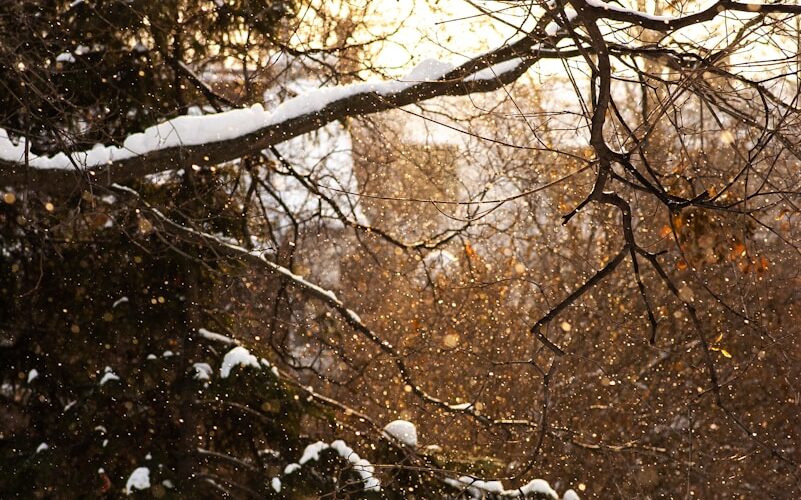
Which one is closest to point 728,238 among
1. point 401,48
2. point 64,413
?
point 401,48

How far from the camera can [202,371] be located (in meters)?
6.48

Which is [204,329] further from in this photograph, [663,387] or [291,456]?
[663,387]

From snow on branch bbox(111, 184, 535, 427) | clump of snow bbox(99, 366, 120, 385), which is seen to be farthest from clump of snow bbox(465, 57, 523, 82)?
clump of snow bbox(99, 366, 120, 385)

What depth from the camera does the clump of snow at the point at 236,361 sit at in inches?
248

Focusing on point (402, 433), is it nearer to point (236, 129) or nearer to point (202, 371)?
point (202, 371)

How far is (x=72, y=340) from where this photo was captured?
21.4 ft

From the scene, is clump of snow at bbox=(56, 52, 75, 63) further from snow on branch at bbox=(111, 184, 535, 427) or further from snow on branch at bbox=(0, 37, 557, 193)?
snow on branch at bbox=(0, 37, 557, 193)

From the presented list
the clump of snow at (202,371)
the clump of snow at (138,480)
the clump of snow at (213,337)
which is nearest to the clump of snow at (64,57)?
the clump of snow at (213,337)

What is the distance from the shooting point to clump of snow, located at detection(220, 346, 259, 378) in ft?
20.6

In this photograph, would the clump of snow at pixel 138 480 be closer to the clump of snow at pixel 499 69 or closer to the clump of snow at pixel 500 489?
the clump of snow at pixel 500 489

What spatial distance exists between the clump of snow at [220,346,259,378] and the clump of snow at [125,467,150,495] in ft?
2.97

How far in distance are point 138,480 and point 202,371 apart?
972 mm

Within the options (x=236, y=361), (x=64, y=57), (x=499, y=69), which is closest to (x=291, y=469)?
(x=236, y=361)

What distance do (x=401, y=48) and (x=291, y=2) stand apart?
93 centimetres
